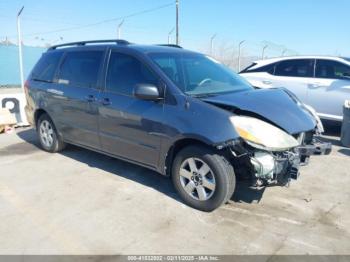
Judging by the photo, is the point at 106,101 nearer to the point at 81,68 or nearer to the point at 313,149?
the point at 81,68

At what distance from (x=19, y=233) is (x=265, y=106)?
2892 mm

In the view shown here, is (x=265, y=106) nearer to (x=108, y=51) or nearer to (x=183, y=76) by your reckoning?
(x=183, y=76)

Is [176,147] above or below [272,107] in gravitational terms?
below

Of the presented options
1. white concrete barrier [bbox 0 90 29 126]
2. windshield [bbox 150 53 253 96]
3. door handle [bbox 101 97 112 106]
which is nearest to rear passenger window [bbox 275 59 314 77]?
windshield [bbox 150 53 253 96]

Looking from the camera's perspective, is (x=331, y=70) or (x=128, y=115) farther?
(x=331, y=70)

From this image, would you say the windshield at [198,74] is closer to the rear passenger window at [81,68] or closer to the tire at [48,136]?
the rear passenger window at [81,68]

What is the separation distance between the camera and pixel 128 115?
14.7ft

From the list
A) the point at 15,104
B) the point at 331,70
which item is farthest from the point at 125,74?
the point at 15,104

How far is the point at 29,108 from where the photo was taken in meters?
6.59

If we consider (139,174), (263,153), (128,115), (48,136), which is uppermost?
(128,115)

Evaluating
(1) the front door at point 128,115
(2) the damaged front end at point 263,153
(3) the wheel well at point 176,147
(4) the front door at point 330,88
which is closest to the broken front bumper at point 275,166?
(2) the damaged front end at point 263,153

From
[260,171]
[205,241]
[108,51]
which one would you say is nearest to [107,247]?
[205,241]

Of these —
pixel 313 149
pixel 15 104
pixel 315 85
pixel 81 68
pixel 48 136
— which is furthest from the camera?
pixel 15 104

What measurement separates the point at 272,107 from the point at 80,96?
2.76m
